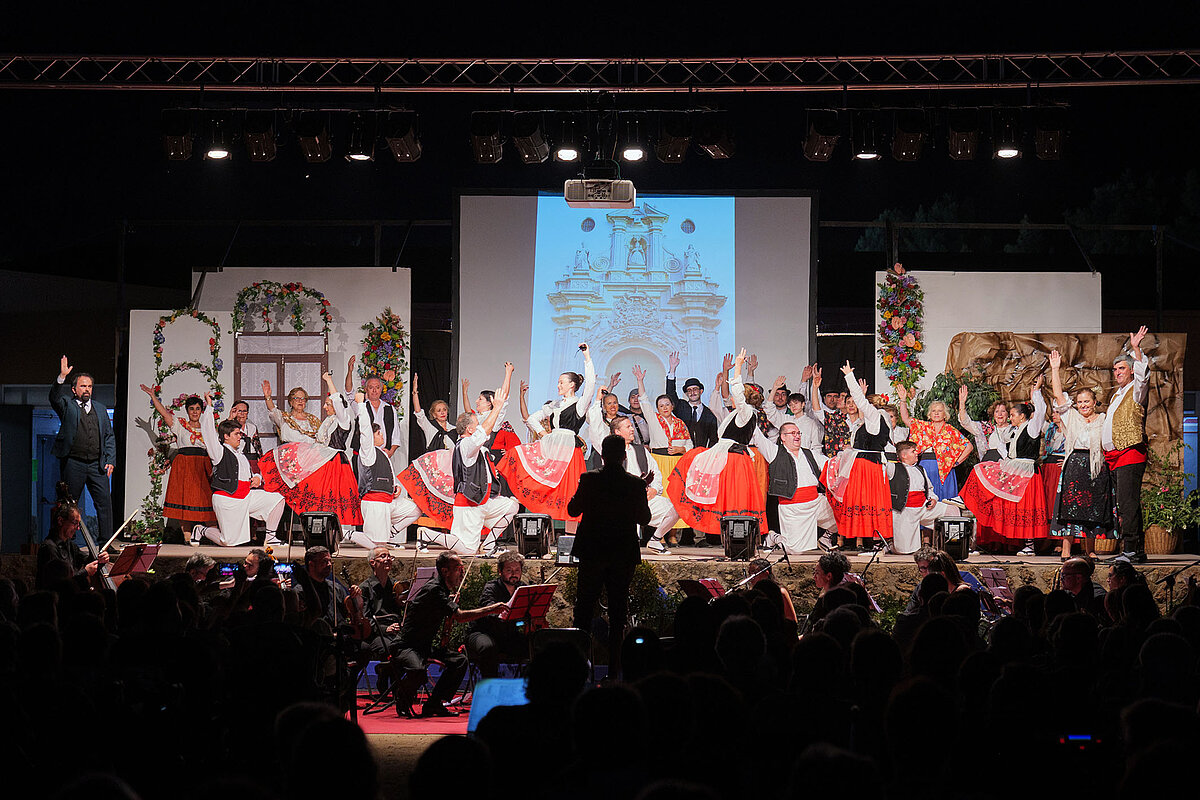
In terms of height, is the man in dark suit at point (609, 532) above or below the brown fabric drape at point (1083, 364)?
below

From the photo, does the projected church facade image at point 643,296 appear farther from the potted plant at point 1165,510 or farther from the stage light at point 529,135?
the potted plant at point 1165,510

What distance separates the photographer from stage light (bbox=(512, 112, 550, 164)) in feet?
29.3

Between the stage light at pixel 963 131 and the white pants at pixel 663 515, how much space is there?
12.9 feet

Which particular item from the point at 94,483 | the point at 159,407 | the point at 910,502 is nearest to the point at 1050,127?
the point at 910,502

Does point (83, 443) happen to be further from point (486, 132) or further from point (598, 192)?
point (598, 192)

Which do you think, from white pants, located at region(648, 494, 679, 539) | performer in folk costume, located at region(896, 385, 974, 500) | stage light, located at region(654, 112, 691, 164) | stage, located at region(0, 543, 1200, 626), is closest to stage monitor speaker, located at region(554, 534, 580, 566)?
stage, located at region(0, 543, 1200, 626)

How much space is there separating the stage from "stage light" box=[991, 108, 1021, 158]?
3400 millimetres

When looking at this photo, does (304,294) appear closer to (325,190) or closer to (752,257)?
(752,257)

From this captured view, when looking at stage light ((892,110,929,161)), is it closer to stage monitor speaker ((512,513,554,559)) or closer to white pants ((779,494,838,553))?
white pants ((779,494,838,553))

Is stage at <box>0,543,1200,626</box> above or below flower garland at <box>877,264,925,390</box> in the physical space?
below

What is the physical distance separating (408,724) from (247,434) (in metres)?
5.51

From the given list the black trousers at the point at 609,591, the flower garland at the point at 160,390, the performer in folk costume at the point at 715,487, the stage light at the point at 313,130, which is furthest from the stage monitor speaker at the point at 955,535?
the flower garland at the point at 160,390

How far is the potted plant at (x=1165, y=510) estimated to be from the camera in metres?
10.6

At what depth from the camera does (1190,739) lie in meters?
2.25
